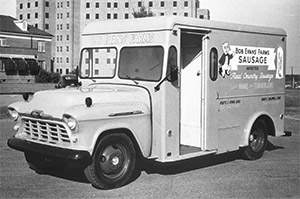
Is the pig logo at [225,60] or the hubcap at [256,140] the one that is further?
the hubcap at [256,140]

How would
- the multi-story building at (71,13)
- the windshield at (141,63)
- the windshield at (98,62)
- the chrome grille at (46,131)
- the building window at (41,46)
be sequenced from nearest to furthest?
the chrome grille at (46,131) < the windshield at (141,63) < the windshield at (98,62) < the building window at (41,46) < the multi-story building at (71,13)

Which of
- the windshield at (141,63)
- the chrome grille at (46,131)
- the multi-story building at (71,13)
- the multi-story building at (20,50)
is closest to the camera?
the chrome grille at (46,131)

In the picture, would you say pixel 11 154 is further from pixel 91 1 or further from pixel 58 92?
pixel 91 1

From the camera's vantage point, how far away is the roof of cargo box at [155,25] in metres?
7.68

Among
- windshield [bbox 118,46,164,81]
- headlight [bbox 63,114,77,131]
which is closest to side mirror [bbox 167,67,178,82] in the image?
windshield [bbox 118,46,164,81]

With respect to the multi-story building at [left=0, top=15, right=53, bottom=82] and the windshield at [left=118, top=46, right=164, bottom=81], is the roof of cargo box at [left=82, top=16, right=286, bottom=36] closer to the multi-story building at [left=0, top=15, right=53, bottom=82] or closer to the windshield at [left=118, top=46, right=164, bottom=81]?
the windshield at [left=118, top=46, right=164, bottom=81]

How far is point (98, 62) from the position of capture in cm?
862

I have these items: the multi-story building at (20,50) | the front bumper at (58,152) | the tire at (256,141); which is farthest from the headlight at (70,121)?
the multi-story building at (20,50)

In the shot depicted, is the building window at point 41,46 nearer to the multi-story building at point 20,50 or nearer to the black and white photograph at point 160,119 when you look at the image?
the multi-story building at point 20,50

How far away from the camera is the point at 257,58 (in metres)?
9.62

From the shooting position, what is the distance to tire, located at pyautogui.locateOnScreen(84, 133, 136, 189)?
22.5 feet

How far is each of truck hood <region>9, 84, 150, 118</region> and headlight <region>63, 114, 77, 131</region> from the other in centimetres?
11

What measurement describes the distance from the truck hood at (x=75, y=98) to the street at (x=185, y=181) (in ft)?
3.80

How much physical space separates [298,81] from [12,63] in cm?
3563
